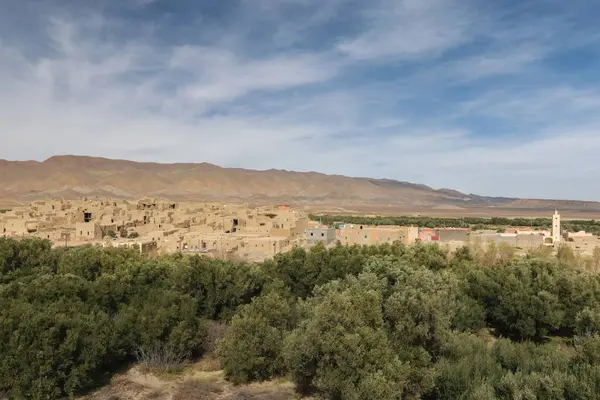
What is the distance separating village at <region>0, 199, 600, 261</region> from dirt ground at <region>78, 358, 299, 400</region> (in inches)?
854


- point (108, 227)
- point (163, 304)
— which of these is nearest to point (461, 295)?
point (163, 304)

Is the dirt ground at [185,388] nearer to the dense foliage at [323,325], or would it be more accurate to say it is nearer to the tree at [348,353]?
the dense foliage at [323,325]

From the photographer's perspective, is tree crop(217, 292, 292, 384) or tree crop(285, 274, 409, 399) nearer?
tree crop(285, 274, 409, 399)

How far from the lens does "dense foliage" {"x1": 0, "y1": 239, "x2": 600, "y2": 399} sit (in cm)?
1427

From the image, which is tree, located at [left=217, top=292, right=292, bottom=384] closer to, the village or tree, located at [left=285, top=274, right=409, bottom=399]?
tree, located at [left=285, top=274, right=409, bottom=399]

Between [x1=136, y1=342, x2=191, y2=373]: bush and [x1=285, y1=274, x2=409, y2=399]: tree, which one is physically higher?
[x1=285, y1=274, x2=409, y2=399]: tree

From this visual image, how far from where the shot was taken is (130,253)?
30.5 metres

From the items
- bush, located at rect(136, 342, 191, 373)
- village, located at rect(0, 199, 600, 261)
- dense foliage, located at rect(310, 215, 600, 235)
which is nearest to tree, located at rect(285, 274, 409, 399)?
bush, located at rect(136, 342, 191, 373)

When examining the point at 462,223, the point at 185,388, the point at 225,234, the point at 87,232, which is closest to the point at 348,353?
the point at 185,388

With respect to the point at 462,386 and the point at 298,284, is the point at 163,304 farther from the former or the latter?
the point at 462,386

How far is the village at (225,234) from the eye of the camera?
1752 inches

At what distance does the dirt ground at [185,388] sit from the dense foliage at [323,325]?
0.51 m

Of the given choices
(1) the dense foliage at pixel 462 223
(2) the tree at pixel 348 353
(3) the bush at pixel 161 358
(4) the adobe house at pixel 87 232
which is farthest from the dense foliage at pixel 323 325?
(1) the dense foliage at pixel 462 223

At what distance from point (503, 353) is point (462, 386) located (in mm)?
2942
